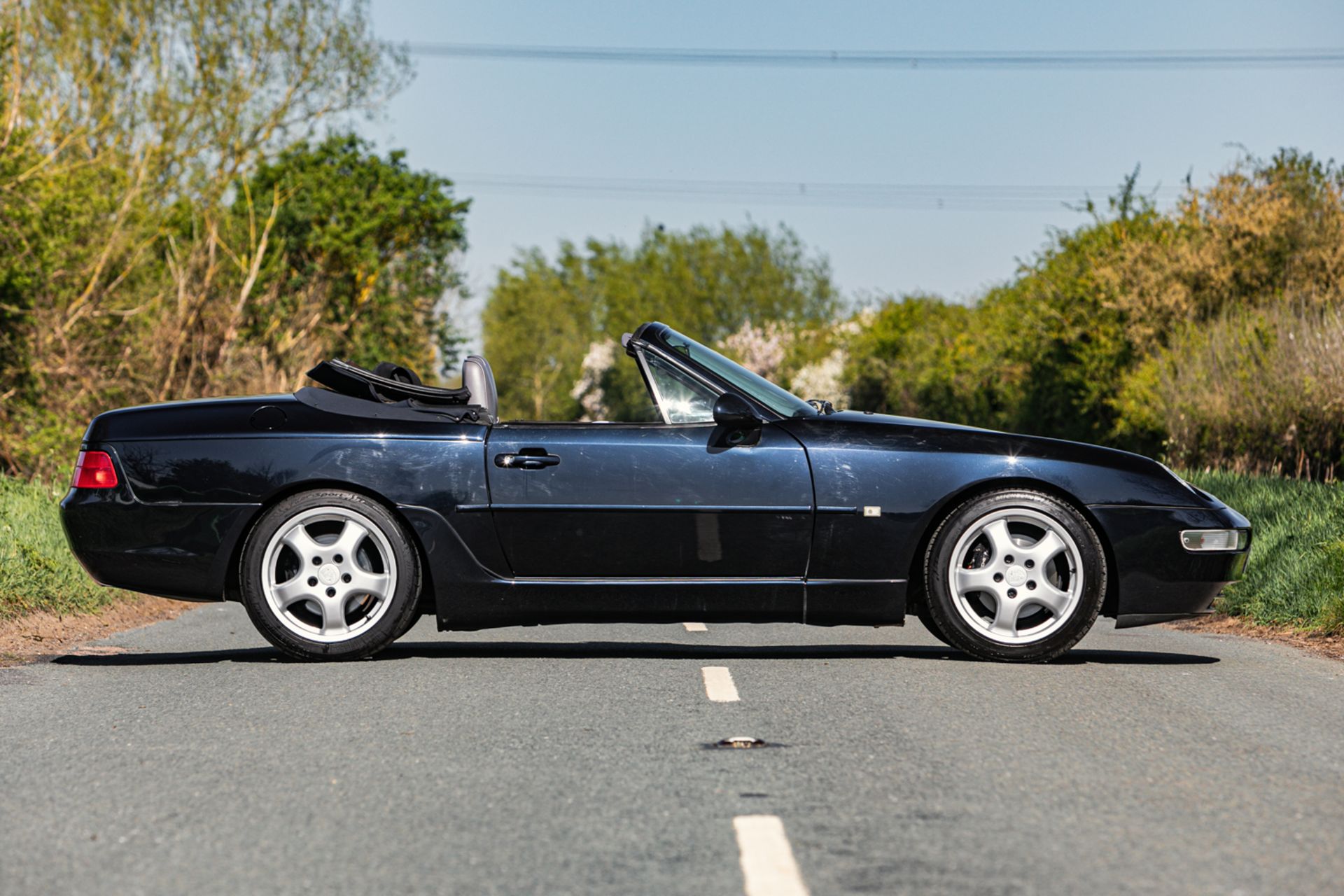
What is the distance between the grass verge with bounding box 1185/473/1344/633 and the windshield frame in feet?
12.4

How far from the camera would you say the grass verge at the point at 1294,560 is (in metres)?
9.50

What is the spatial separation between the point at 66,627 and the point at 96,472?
94.0 inches

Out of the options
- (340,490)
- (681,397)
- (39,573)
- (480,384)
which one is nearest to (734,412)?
(681,397)

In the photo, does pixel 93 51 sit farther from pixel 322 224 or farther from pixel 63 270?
pixel 63 270

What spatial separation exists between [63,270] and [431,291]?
48.8 ft

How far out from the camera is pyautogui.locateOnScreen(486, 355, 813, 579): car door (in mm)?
7047

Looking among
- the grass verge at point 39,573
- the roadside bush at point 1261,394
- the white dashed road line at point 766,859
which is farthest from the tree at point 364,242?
the white dashed road line at point 766,859

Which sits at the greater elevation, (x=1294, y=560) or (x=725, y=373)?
(x=725, y=373)

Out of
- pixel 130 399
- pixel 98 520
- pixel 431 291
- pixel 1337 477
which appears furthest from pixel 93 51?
pixel 98 520

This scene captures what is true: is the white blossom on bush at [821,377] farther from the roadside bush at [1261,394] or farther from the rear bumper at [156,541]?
the rear bumper at [156,541]

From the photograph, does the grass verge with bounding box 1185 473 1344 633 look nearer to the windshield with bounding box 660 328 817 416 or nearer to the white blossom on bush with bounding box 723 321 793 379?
the windshield with bounding box 660 328 817 416

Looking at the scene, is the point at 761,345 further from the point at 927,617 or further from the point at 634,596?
the point at 634,596

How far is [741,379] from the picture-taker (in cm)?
743

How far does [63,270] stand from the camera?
68.4ft
